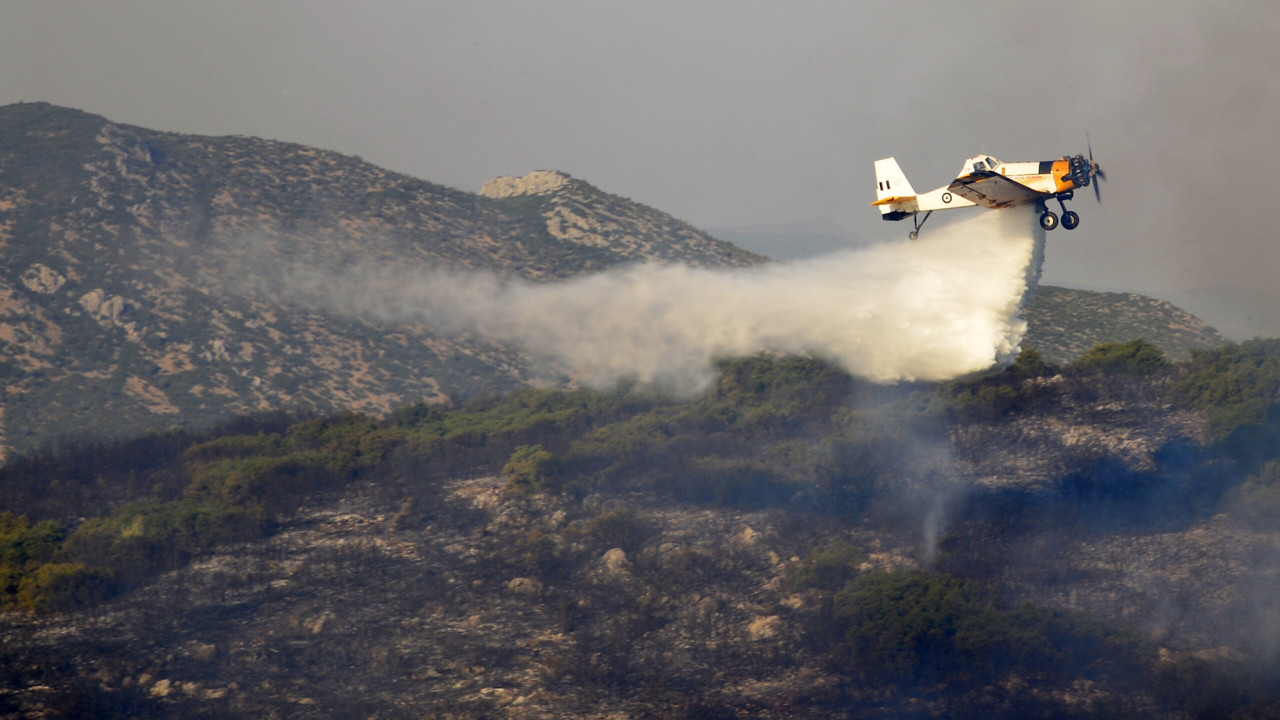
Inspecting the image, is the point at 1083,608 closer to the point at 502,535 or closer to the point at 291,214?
the point at 502,535

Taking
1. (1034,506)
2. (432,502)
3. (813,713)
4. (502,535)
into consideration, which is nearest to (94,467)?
(432,502)

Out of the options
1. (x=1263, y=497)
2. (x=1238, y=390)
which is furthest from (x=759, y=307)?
(x=1263, y=497)

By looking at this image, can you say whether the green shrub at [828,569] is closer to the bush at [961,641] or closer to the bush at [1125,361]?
the bush at [961,641]

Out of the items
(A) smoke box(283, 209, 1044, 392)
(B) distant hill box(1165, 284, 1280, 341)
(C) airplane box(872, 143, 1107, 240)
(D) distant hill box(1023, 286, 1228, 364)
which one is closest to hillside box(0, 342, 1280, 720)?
(A) smoke box(283, 209, 1044, 392)

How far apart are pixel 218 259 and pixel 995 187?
235 ft

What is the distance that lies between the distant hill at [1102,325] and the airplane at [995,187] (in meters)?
47.1

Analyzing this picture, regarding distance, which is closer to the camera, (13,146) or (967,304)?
(967,304)

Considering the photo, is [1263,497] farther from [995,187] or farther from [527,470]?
[527,470]

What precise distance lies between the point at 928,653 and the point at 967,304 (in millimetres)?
15410

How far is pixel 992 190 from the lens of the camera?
47125 millimetres

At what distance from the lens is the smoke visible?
168 ft

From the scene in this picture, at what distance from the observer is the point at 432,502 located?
197 feet

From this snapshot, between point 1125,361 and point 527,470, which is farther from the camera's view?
point 1125,361

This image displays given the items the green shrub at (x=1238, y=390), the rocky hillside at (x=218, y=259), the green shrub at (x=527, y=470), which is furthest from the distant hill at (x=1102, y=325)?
the green shrub at (x=527, y=470)
